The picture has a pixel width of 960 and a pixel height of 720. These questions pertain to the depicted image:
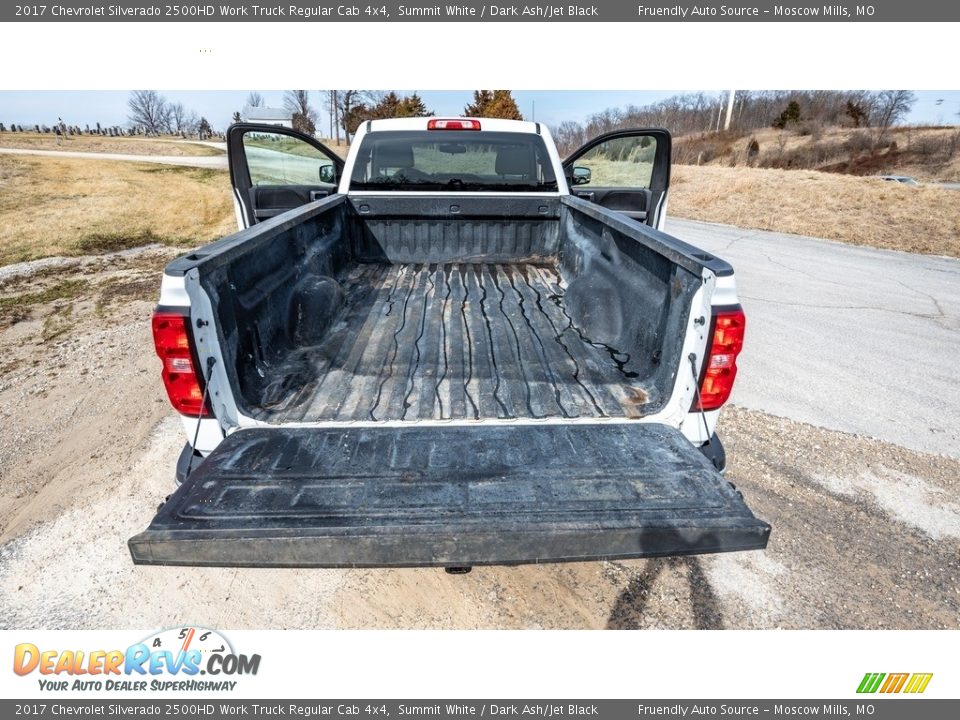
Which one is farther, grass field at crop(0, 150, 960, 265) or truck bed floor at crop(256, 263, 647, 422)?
grass field at crop(0, 150, 960, 265)

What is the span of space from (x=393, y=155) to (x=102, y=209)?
13.3 metres

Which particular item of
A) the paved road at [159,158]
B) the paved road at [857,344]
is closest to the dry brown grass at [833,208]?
the paved road at [857,344]

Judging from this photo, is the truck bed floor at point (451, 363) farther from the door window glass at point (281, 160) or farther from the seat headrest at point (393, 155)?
the door window glass at point (281, 160)

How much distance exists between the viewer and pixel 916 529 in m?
2.90

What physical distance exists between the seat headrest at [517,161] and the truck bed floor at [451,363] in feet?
4.16

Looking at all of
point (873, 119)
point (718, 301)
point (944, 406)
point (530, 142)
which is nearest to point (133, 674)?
point (718, 301)

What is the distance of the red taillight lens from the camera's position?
4633 millimetres

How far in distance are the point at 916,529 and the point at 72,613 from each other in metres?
4.36

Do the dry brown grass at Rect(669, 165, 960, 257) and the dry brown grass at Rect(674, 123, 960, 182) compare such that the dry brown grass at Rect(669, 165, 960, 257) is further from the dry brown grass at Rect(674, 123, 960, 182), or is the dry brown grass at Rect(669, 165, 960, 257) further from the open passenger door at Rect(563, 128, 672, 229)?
the dry brown grass at Rect(674, 123, 960, 182)

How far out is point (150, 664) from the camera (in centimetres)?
220

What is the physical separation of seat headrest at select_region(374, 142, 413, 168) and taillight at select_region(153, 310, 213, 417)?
331cm

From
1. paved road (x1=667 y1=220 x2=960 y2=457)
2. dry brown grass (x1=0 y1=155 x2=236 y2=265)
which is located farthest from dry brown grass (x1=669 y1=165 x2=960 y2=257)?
dry brown grass (x1=0 y1=155 x2=236 y2=265)

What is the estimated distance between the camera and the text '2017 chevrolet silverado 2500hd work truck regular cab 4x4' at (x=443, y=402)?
164 cm

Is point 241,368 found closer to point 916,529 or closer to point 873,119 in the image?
point 916,529
